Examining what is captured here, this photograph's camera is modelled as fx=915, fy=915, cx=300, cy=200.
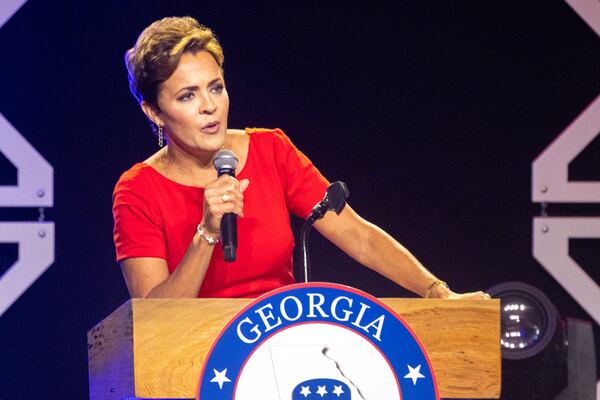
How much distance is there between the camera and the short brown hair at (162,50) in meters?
2.15

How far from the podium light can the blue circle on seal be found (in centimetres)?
68

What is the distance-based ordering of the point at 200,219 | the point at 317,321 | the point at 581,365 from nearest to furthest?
the point at 317,321, the point at 581,365, the point at 200,219

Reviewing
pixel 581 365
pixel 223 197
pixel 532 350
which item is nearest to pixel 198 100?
pixel 223 197

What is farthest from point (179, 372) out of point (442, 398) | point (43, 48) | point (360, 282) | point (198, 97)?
point (43, 48)

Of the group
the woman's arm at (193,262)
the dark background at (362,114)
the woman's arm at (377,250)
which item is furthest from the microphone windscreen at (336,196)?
the dark background at (362,114)

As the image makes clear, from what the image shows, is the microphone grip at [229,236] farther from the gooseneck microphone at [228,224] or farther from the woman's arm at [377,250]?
the woman's arm at [377,250]

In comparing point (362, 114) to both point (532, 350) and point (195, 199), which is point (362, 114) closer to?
point (195, 199)

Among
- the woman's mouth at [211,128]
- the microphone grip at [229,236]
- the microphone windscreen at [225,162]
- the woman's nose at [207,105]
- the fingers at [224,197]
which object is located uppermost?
the woman's nose at [207,105]

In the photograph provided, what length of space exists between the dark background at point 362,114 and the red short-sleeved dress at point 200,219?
96 cm

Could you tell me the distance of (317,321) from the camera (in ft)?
4.72

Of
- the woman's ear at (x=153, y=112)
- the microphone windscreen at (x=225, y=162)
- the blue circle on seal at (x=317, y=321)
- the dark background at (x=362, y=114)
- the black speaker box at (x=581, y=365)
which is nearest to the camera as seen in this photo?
the blue circle on seal at (x=317, y=321)

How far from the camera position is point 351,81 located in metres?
3.39

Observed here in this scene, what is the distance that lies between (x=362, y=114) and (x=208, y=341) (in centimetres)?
203

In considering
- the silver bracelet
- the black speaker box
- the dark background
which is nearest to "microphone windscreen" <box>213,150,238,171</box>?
the silver bracelet
